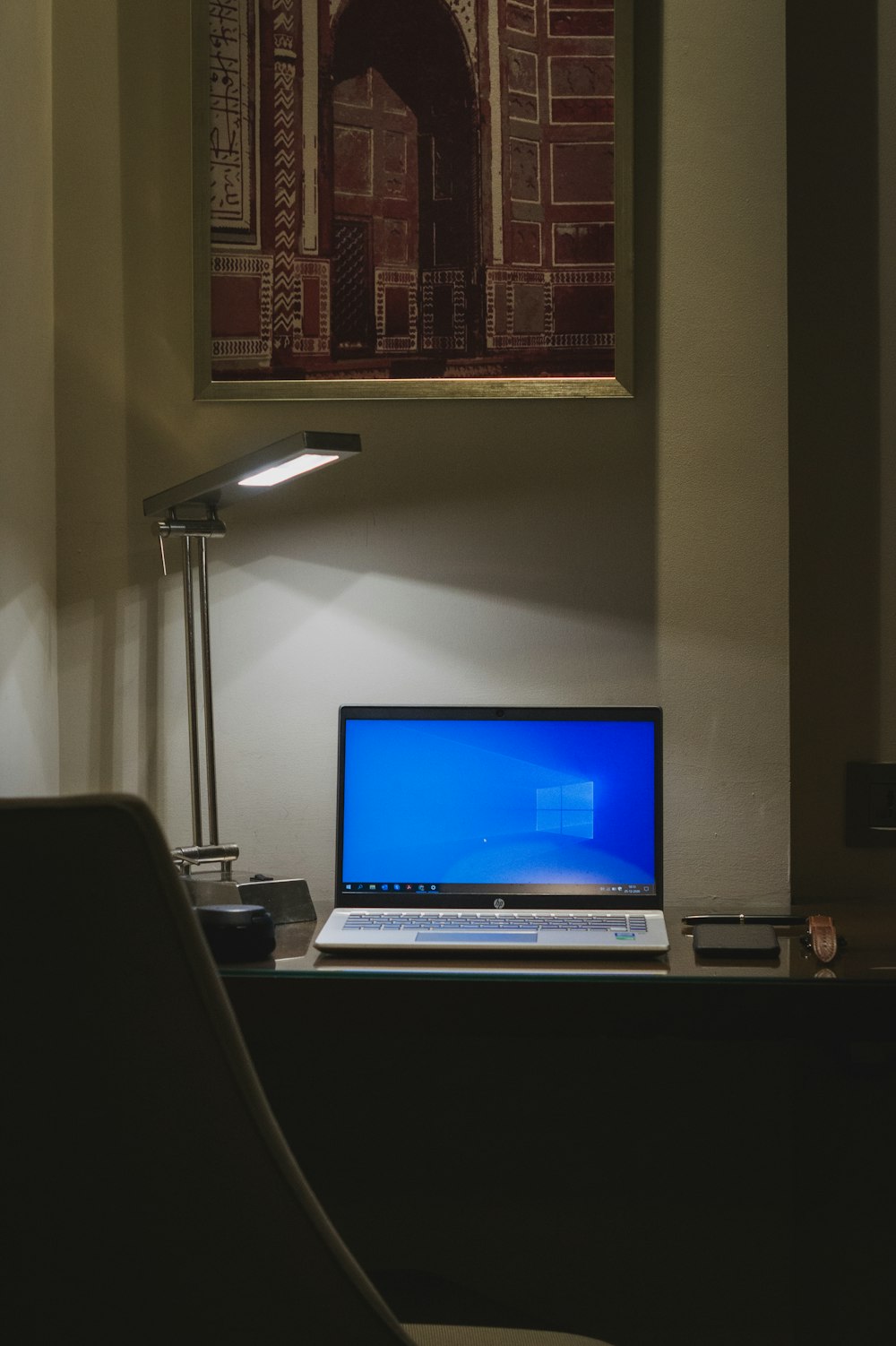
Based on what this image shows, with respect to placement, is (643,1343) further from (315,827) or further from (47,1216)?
(47,1216)

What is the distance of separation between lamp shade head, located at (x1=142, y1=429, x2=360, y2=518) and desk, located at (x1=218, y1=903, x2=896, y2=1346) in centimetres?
74

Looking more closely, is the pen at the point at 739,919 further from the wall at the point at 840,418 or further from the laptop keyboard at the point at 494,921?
the wall at the point at 840,418

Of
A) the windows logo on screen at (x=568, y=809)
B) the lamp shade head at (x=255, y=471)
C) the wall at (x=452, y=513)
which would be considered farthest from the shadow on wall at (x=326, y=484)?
the windows logo on screen at (x=568, y=809)

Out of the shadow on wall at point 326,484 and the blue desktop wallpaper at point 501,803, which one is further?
the shadow on wall at point 326,484

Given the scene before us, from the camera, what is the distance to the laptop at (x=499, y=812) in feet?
5.00

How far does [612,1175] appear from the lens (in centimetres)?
171

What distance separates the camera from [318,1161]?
1719 mm

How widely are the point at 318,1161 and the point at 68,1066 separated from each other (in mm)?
1201

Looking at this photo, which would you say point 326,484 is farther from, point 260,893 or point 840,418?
point 840,418

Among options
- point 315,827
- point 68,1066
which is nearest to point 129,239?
point 315,827

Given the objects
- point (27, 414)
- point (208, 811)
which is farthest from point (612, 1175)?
point (27, 414)

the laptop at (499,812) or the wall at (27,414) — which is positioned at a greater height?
the wall at (27,414)

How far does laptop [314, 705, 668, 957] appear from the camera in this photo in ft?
5.00

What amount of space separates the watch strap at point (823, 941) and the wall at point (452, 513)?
37cm
